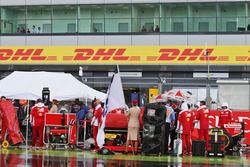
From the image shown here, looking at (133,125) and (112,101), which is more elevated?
(112,101)

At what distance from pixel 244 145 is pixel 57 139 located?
7828mm

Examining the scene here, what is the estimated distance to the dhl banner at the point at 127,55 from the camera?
133ft

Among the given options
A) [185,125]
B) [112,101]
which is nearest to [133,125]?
[112,101]

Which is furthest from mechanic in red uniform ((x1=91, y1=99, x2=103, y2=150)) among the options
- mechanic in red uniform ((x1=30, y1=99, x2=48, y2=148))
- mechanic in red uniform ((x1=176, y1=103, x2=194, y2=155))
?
mechanic in red uniform ((x1=176, y1=103, x2=194, y2=155))

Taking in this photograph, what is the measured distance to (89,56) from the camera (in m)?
42.8

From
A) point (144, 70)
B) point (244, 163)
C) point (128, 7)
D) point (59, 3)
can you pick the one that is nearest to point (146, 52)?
point (144, 70)

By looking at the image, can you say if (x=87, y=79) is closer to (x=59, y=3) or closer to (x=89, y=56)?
(x=89, y=56)

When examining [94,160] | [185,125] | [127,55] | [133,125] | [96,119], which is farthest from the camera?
[127,55]

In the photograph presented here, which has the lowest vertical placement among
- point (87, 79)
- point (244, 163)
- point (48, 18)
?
point (244, 163)

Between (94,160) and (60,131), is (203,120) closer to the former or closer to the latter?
(94,160)

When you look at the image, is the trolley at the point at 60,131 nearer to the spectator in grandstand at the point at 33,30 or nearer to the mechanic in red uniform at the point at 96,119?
the mechanic in red uniform at the point at 96,119

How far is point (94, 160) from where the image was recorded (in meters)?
19.9

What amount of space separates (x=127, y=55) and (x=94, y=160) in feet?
74.5

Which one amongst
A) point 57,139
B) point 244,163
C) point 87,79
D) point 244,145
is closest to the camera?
point 244,163
